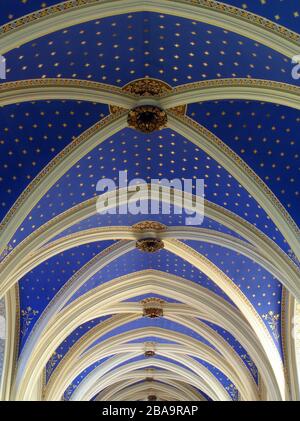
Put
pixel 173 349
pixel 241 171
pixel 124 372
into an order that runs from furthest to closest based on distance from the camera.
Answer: pixel 124 372 → pixel 173 349 → pixel 241 171

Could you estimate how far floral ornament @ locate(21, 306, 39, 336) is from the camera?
18844mm

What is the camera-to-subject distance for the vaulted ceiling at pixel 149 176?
36.3ft

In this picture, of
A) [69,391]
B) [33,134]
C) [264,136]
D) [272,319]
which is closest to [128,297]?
[272,319]

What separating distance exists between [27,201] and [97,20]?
4.68m

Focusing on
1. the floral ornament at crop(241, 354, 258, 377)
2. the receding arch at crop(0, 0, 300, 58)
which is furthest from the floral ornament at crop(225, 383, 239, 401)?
the receding arch at crop(0, 0, 300, 58)

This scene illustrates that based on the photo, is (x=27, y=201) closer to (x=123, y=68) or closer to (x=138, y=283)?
(x=123, y=68)

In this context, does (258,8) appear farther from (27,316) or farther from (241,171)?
(27,316)

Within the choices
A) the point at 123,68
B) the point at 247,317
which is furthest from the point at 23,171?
the point at 247,317

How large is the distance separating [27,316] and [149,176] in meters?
6.06

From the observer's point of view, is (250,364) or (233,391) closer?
(250,364)

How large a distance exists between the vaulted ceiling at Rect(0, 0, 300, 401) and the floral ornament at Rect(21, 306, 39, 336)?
0.04 metres

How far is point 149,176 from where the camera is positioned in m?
15.7

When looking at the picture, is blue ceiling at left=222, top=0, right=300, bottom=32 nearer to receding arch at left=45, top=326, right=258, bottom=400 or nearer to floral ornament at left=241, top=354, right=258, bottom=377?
floral ornament at left=241, top=354, right=258, bottom=377

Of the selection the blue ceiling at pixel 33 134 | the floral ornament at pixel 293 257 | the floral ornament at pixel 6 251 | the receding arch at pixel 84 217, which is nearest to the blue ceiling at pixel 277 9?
the blue ceiling at pixel 33 134
